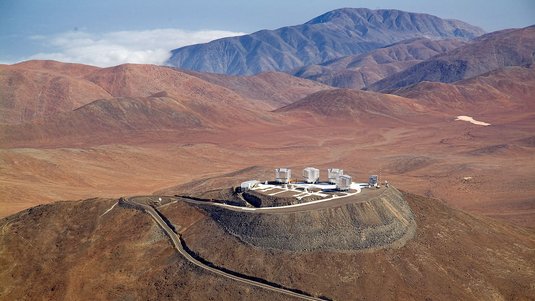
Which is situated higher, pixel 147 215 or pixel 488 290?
pixel 147 215

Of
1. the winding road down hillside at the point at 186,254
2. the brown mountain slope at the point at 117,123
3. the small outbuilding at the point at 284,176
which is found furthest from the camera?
the brown mountain slope at the point at 117,123

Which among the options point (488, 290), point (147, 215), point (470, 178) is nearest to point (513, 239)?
point (488, 290)

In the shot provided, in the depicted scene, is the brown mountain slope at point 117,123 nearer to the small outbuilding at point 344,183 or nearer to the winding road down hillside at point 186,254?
the winding road down hillside at point 186,254

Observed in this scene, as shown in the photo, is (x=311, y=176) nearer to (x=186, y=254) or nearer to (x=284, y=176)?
(x=284, y=176)

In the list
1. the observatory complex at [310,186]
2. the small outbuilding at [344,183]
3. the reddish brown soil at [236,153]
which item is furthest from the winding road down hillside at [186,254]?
the reddish brown soil at [236,153]

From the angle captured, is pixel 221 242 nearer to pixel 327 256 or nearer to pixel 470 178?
pixel 327 256

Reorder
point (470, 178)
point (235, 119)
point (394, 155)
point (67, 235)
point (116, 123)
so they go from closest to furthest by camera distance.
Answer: point (67, 235)
point (470, 178)
point (394, 155)
point (116, 123)
point (235, 119)

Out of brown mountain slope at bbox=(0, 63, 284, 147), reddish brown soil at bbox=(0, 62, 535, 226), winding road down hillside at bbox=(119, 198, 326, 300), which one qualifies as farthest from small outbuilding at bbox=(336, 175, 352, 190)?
brown mountain slope at bbox=(0, 63, 284, 147)
